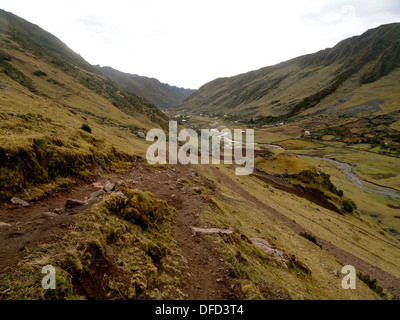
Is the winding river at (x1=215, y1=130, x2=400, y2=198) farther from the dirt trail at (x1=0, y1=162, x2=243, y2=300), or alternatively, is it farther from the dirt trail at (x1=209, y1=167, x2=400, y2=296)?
the dirt trail at (x1=0, y1=162, x2=243, y2=300)

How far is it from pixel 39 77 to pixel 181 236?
68959 mm

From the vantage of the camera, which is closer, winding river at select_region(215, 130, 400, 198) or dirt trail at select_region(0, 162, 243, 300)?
dirt trail at select_region(0, 162, 243, 300)

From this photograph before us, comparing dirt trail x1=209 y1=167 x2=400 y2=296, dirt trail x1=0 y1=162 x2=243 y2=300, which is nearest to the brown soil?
dirt trail x1=0 y1=162 x2=243 y2=300

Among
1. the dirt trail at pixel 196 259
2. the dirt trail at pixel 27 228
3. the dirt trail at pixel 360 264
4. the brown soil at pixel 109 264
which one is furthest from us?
the dirt trail at pixel 360 264

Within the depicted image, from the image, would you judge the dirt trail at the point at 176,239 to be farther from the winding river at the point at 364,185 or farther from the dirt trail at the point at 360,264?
the winding river at the point at 364,185

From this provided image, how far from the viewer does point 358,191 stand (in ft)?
209

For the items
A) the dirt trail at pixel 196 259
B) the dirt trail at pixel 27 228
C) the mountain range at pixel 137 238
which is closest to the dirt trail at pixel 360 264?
the mountain range at pixel 137 238

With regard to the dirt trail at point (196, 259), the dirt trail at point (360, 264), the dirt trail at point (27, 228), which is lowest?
the dirt trail at point (360, 264)

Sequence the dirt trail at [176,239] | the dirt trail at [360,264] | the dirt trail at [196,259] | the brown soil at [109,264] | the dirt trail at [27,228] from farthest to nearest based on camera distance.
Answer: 1. the dirt trail at [360,264]
2. the dirt trail at [196,259]
3. the dirt trail at [176,239]
4. the brown soil at [109,264]
5. the dirt trail at [27,228]

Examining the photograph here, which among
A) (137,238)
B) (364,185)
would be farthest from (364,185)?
(137,238)

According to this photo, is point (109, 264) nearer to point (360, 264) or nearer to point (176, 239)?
point (176, 239)

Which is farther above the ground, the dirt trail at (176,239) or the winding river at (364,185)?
the dirt trail at (176,239)

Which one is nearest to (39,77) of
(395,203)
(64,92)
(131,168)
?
(64,92)
